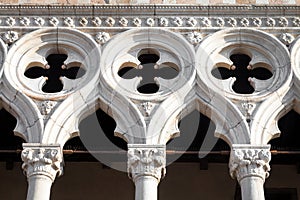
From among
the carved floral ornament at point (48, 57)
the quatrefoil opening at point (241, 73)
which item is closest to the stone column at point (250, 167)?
the quatrefoil opening at point (241, 73)

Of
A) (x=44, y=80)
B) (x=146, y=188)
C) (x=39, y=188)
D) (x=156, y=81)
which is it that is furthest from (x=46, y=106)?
(x=146, y=188)

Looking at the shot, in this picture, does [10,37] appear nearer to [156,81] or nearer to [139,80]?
[139,80]

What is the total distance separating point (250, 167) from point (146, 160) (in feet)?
3.78

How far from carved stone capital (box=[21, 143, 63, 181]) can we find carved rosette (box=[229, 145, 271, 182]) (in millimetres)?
1958

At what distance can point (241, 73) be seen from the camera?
1134 cm

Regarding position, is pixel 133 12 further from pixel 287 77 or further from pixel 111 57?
pixel 287 77

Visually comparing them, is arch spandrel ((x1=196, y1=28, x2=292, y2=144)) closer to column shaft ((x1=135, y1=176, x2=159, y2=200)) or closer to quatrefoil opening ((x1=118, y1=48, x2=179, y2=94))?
quatrefoil opening ((x1=118, y1=48, x2=179, y2=94))

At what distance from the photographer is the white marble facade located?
32.7 feet

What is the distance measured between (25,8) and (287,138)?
154 inches

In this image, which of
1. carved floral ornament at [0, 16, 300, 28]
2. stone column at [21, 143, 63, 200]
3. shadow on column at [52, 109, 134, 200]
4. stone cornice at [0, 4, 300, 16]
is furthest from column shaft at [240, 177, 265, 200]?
shadow on column at [52, 109, 134, 200]

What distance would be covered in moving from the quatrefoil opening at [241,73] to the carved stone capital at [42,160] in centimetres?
235

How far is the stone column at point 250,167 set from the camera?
9.73 m

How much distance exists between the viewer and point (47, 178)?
387 inches

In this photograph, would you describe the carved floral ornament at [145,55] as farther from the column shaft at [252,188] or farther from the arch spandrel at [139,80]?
the column shaft at [252,188]
